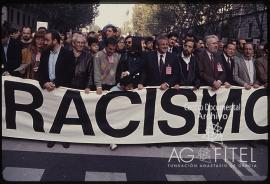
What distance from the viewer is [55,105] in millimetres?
7727

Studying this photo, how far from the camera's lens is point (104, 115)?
25.5 feet

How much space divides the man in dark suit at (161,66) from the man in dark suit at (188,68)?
264mm

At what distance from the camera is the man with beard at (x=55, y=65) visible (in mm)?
7875

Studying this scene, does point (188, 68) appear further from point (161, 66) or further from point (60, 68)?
point (60, 68)

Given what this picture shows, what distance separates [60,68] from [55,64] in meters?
0.12

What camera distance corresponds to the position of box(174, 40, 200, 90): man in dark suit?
28.0 ft

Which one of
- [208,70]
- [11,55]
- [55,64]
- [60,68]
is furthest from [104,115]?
[11,55]

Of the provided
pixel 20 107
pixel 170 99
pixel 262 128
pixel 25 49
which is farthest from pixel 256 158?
pixel 25 49

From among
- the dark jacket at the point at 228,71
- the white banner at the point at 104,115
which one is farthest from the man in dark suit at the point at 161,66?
the dark jacket at the point at 228,71

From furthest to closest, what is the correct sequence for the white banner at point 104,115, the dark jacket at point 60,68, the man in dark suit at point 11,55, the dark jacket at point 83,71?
1. the man in dark suit at point 11,55
2. the dark jacket at point 83,71
3. the dark jacket at point 60,68
4. the white banner at point 104,115

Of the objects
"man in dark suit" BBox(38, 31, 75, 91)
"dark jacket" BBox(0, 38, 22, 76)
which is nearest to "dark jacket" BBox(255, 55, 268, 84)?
"man in dark suit" BBox(38, 31, 75, 91)

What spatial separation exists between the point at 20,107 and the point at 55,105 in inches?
22.3

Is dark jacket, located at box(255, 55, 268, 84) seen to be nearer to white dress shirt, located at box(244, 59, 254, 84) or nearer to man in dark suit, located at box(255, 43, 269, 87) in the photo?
man in dark suit, located at box(255, 43, 269, 87)

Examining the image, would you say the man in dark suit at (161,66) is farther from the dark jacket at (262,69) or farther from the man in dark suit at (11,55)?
the man in dark suit at (11,55)
